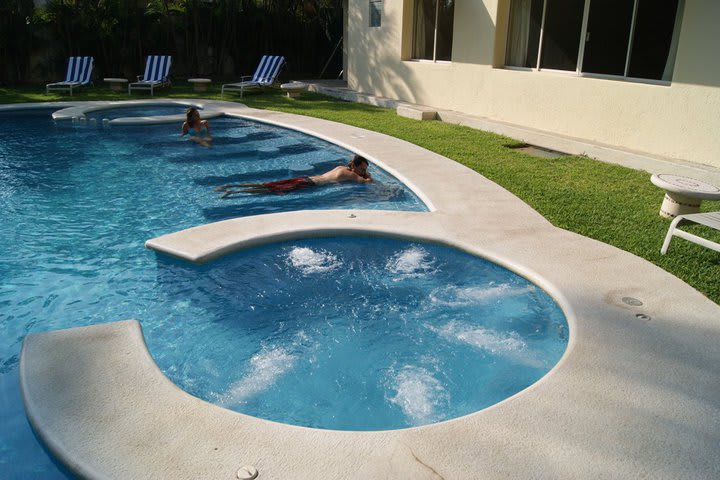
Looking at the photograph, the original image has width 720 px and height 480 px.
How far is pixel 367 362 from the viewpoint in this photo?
445 cm

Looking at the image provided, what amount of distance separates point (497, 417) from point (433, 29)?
43.5ft

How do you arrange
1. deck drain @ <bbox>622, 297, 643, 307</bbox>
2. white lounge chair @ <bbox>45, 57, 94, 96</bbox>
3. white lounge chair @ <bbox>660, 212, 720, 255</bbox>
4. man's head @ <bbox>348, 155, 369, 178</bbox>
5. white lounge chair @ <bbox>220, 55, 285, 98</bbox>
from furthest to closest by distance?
white lounge chair @ <bbox>220, 55, 285, 98</bbox>
white lounge chair @ <bbox>45, 57, 94, 96</bbox>
man's head @ <bbox>348, 155, 369, 178</bbox>
white lounge chair @ <bbox>660, 212, 720, 255</bbox>
deck drain @ <bbox>622, 297, 643, 307</bbox>

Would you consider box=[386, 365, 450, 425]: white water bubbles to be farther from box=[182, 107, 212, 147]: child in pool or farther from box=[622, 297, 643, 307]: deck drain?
box=[182, 107, 212, 147]: child in pool

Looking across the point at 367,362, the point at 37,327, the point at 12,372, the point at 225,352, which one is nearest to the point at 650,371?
the point at 367,362

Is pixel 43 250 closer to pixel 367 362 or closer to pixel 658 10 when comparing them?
pixel 367 362

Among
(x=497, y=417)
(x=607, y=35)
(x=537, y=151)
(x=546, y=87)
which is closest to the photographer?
(x=497, y=417)

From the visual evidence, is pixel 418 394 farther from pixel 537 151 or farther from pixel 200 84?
pixel 200 84

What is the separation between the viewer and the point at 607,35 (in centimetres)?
1220

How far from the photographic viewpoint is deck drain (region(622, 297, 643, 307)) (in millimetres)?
4566

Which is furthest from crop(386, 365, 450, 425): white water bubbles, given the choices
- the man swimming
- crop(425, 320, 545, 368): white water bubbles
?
the man swimming

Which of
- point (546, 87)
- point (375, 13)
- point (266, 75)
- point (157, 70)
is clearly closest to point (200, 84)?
point (157, 70)

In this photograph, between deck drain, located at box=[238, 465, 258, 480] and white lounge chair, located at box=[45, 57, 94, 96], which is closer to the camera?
deck drain, located at box=[238, 465, 258, 480]

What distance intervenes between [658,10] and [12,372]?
13.4 m

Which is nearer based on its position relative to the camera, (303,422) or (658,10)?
(303,422)
